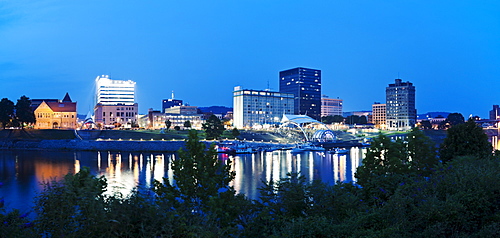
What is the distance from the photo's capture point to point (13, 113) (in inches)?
A: 3816

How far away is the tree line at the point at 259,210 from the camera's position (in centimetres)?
996

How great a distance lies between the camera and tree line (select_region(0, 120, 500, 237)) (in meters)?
9.96

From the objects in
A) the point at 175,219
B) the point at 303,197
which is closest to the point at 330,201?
the point at 303,197

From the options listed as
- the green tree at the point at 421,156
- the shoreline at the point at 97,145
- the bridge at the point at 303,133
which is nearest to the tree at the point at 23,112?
the shoreline at the point at 97,145

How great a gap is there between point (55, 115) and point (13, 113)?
24.6 m

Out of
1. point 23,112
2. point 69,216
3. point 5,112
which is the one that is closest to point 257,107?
point 23,112

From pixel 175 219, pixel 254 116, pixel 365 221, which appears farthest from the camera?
pixel 254 116

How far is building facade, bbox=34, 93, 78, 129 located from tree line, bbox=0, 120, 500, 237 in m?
119

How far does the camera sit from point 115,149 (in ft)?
268

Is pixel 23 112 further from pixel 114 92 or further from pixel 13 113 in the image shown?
pixel 114 92

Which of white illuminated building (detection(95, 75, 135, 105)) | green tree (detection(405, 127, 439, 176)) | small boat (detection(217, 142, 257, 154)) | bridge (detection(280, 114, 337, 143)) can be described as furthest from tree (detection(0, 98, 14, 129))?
green tree (detection(405, 127, 439, 176))

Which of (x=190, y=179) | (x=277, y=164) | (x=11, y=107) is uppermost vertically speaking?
(x=11, y=107)

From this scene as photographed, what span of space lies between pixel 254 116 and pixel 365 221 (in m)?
163

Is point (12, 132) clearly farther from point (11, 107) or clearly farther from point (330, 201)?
point (330, 201)
